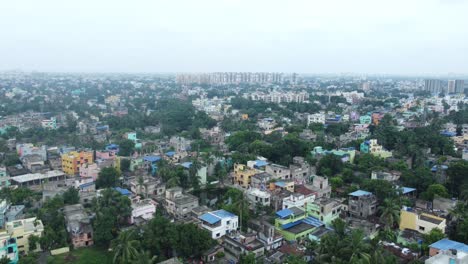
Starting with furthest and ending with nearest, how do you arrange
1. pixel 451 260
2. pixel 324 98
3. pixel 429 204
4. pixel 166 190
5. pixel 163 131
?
pixel 324 98, pixel 163 131, pixel 166 190, pixel 429 204, pixel 451 260

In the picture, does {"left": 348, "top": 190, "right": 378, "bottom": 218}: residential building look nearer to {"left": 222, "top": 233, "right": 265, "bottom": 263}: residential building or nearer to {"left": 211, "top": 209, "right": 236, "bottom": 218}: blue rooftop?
{"left": 222, "top": 233, "right": 265, "bottom": 263}: residential building

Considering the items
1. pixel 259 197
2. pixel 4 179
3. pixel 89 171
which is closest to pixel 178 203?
pixel 259 197

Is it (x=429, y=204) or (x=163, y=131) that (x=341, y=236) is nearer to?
(x=429, y=204)

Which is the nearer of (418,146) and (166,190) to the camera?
(166,190)

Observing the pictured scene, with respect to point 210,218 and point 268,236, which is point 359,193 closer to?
point 268,236

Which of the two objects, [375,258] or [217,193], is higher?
→ [375,258]

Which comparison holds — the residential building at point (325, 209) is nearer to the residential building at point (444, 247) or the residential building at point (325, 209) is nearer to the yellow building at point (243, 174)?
the residential building at point (444, 247)

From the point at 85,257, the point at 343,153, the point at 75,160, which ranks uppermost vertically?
the point at 343,153

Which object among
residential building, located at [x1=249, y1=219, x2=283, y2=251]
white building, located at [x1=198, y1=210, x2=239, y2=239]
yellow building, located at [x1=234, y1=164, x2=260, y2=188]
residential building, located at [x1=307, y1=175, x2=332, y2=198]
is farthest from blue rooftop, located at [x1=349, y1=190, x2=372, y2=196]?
white building, located at [x1=198, y1=210, x2=239, y2=239]

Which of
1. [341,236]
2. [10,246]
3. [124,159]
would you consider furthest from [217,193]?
[10,246]
